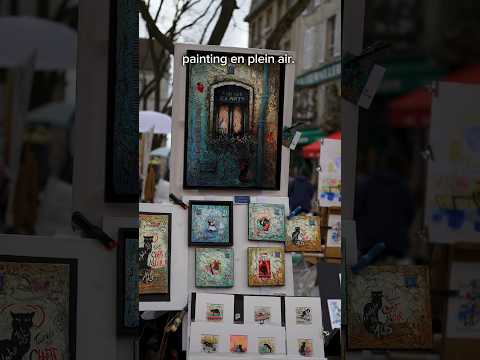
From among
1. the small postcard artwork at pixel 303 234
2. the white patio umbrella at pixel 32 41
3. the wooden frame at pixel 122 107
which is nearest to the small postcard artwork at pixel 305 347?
the small postcard artwork at pixel 303 234

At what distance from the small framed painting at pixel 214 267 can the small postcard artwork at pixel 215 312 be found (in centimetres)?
12

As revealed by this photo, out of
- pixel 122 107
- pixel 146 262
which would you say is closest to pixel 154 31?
pixel 122 107

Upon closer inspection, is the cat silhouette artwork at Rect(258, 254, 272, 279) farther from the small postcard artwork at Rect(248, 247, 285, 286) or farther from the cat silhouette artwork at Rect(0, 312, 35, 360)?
the cat silhouette artwork at Rect(0, 312, 35, 360)

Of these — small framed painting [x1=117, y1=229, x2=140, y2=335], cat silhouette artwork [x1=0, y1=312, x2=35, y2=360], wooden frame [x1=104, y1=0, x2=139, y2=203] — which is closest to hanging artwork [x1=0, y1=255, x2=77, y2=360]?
cat silhouette artwork [x1=0, y1=312, x2=35, y2=360]

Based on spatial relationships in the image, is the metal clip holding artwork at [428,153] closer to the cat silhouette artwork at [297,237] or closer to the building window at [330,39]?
the building window at [330,39]

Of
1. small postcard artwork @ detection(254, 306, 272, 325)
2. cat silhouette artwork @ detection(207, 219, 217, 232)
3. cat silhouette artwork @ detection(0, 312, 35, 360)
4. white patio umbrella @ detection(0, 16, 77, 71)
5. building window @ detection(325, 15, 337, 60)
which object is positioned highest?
building window @ detection(325, 15, 337, 60)

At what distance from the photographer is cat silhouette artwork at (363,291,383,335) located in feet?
5.84

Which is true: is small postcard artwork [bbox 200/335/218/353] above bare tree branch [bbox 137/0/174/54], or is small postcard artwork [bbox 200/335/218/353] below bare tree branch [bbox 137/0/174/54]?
below

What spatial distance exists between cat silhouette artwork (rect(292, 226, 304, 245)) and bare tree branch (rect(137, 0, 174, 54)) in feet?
2.67

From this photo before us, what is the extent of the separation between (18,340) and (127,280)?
0.32 meters

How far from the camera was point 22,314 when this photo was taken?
5.62 feet

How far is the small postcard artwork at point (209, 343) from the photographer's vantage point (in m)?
2.21

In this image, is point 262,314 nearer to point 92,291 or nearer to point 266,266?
point 266,266

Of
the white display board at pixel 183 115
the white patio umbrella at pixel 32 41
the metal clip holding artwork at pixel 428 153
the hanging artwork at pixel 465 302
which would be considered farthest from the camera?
the white display board at pixel 183 115
